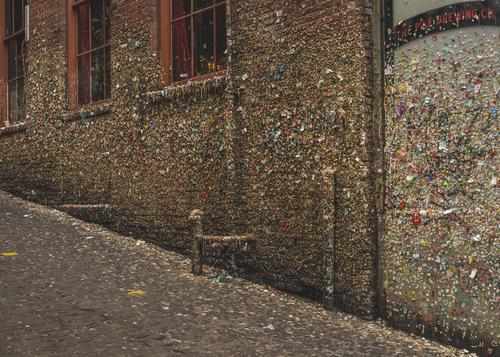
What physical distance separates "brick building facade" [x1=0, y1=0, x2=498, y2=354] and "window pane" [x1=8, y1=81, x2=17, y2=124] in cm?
176

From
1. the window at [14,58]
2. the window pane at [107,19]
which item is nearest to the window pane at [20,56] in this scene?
the window at [14,58]

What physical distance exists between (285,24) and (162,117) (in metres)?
2.09

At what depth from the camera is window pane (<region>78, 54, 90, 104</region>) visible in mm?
9078

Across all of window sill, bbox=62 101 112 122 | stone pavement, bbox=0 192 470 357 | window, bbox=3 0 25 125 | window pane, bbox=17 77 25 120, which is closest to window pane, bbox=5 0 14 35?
window, bbox=3 0 25 125

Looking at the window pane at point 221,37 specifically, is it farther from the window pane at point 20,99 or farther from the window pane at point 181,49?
the window pane at point 20,99

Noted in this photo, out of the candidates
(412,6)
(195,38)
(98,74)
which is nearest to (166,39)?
(195,38)

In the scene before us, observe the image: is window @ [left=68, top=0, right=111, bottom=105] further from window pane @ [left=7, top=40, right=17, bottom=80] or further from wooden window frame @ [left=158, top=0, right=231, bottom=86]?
window pane @ [left=7, top=40, right=17, bottom=80]

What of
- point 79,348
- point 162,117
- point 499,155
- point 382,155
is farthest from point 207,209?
point 499,155

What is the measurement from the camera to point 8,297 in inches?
201

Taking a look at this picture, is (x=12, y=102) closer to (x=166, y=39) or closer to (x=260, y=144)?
(x=166, y=39)

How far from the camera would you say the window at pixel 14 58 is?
36.0ft

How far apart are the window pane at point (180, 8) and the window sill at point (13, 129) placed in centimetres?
395

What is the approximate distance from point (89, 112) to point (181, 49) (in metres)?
1.84

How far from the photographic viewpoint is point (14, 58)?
11.3m
